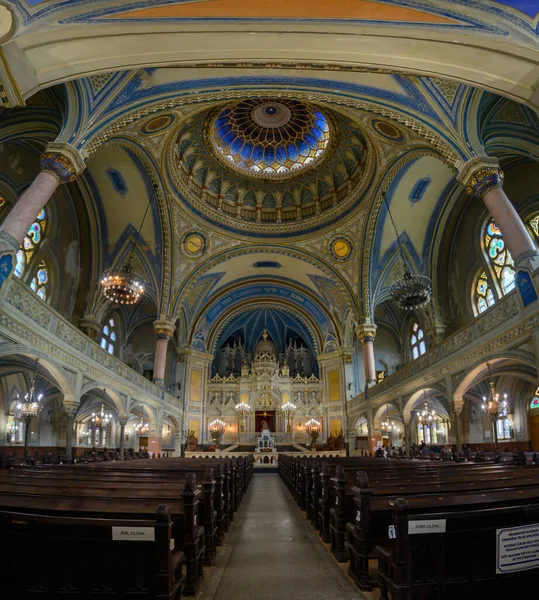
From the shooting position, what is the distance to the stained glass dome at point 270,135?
22312 millimetres

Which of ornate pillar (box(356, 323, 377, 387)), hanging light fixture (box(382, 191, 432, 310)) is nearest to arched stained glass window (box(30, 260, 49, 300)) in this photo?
hanging light fixture (box(382, 191, 432, 310))

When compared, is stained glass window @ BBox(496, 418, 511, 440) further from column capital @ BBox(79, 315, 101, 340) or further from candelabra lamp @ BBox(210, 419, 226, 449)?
column capital @ BBox(79, 315, 101, 340)

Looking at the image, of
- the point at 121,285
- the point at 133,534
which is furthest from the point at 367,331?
the point at 133,534

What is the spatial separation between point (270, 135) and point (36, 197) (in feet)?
59.6

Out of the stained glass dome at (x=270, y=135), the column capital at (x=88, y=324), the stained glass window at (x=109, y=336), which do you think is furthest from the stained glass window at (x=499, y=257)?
the stained glass window at (x=109, y=336)

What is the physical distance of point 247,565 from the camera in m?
4.64

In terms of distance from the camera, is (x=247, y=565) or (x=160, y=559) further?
(x=247, y=565)

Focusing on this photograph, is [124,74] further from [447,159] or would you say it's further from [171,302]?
[171,302]

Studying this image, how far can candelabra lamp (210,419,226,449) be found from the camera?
28.7m

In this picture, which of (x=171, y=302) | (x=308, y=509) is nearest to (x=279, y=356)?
(x=171, y=302)

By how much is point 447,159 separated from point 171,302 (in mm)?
17187

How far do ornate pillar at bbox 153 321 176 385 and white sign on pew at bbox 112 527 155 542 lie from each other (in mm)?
20823

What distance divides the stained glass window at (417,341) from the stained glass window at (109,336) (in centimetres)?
2101

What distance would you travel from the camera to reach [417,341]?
2712cm
